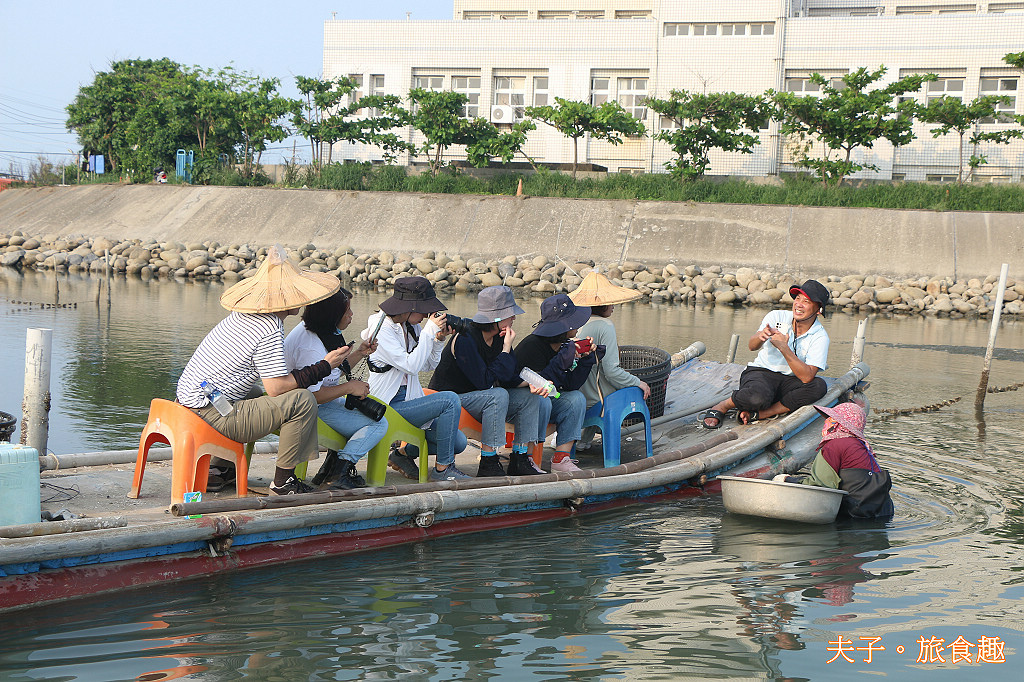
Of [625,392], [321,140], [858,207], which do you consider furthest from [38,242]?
[625,392]

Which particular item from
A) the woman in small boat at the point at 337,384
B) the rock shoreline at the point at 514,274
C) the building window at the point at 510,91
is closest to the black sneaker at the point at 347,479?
the woman in small boat at the point at 337,384

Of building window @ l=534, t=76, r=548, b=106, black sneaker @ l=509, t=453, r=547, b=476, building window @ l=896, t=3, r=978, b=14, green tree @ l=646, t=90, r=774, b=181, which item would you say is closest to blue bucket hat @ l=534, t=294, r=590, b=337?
black sneaker @ l=509, t=453, r=547, b=476

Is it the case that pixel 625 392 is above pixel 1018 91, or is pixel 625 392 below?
below

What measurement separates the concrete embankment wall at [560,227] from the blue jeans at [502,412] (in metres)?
21.2

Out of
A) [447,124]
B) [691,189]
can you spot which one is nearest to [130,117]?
[447,124]

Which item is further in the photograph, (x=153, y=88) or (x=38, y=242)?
(x=153, y=88)

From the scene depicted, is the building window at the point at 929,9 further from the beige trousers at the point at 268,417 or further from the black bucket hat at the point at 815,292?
the beige trousers at the point at 268,417

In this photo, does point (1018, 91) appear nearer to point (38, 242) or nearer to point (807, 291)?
point (807, 291)

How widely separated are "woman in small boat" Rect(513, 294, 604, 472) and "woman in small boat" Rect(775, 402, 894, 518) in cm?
163

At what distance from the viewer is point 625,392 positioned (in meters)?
7.84

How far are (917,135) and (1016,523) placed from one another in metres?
29.9

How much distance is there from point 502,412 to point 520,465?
0.51 metres

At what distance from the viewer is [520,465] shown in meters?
7.29

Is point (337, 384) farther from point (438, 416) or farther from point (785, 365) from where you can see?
point (785, 365)
